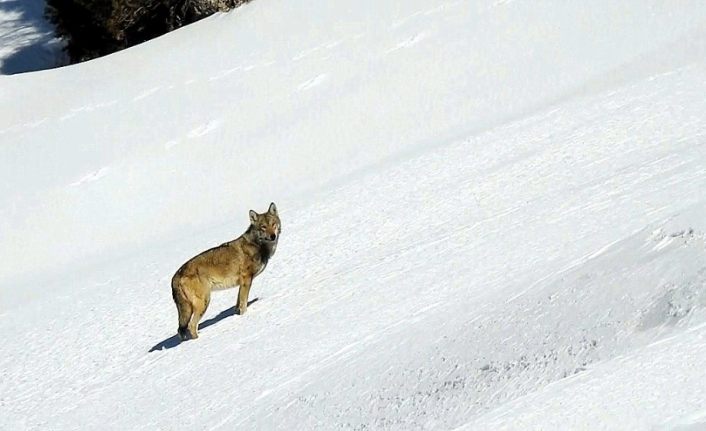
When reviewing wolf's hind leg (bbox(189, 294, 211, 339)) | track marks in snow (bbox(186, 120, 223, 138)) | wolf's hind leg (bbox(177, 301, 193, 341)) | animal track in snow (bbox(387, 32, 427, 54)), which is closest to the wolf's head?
wolf's hind leg (bbox(189, 294, 211, 339))

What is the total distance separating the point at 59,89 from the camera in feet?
95.6

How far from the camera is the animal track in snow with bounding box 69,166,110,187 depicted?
79.7 ft

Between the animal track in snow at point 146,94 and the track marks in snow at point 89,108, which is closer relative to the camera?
the track marks in snow at point 89,108

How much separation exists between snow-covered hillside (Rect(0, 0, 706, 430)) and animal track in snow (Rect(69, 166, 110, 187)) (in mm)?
108

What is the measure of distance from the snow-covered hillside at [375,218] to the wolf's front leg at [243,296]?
0.27 metres

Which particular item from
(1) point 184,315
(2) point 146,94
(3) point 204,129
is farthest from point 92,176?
(1) point 184,315

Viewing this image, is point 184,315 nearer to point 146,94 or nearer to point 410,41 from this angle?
point 146,94

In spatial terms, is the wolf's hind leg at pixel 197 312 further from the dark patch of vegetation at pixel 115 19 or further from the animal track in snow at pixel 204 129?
the dark patch of vegetation at pixel 115 19

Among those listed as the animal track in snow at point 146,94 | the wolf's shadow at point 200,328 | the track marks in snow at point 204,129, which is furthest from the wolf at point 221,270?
the animal track in snow at point 146,94

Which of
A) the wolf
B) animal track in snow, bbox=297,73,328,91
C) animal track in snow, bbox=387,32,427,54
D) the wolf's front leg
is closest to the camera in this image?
the wolf

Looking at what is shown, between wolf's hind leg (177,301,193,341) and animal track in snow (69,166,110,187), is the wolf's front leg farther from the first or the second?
animal track in snow (69,166,110,187)

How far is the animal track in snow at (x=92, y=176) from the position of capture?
24.3 metres

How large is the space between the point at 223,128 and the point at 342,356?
550 inches

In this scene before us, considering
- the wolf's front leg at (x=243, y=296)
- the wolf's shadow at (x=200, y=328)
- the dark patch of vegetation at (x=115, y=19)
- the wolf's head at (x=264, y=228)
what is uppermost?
the dark patch of vegetation at (x=115, y=19)
